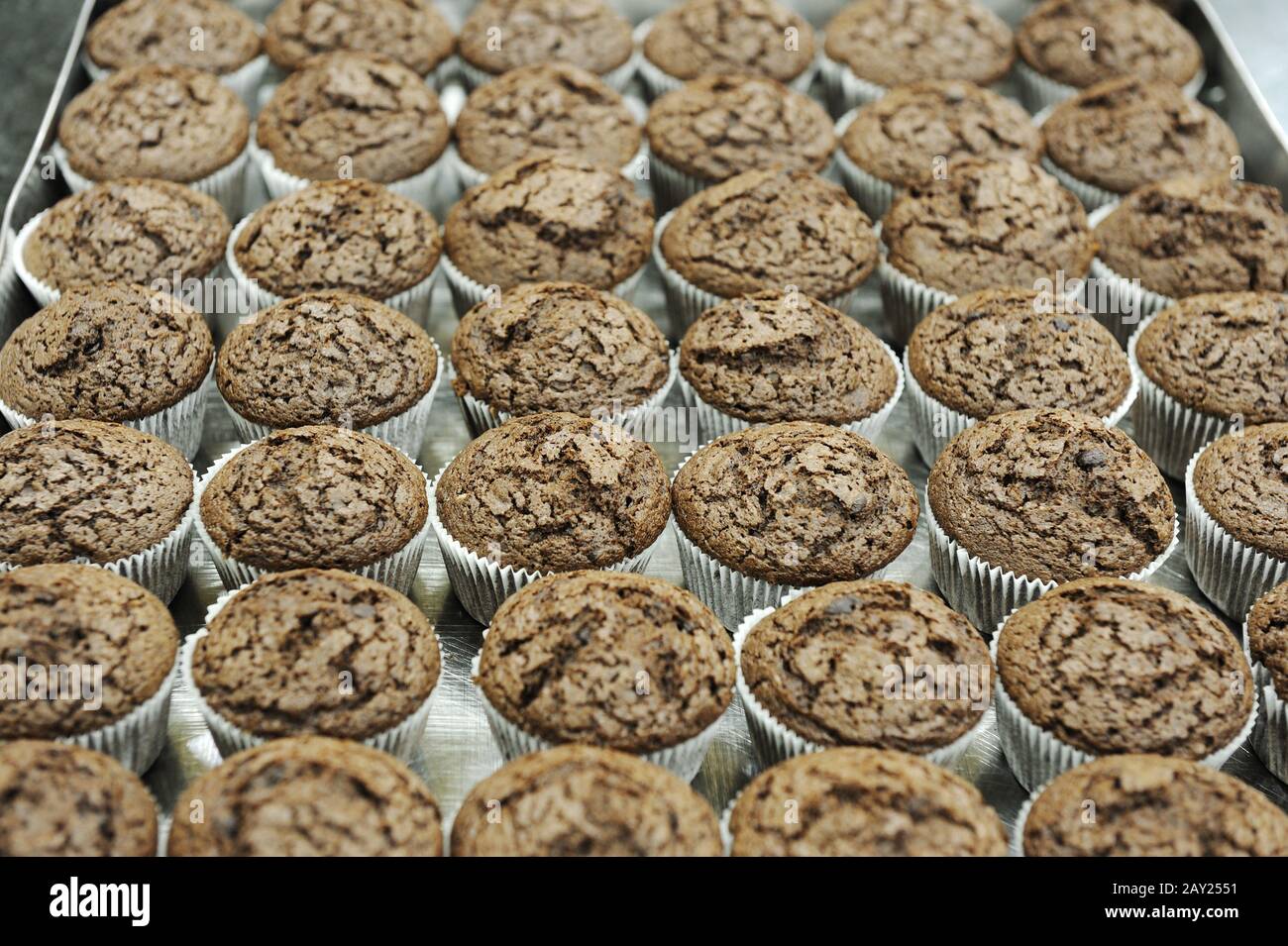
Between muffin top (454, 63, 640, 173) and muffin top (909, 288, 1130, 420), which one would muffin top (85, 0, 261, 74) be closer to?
muffin top (454, 63, 640, 173)

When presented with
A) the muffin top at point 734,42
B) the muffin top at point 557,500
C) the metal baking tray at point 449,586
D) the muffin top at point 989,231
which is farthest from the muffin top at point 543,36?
the muffin top at point 557,500

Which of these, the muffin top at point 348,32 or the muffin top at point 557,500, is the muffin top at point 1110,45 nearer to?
the muffin top at point 348,32

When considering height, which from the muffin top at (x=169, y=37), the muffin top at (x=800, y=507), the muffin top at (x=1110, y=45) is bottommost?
the muffin top at (x=800, y=507)

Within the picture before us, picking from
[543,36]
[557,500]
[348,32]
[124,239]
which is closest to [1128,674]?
[557,500]

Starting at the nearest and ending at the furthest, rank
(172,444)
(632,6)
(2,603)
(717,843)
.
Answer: (717,843) → (2,603) → (172,444) → (632,6)
